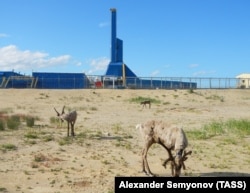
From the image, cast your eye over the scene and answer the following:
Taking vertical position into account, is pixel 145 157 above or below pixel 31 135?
below

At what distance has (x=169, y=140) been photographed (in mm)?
11688

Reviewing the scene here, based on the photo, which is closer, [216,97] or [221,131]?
[221,131]

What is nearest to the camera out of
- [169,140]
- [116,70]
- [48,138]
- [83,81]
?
[169,140]

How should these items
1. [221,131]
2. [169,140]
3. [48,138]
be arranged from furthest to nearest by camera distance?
[221,131] < [48,138] < [169,140]

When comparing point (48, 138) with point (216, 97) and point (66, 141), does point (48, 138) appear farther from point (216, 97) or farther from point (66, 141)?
point (216, 97)

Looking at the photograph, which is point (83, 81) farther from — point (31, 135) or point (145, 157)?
point (145, 157)

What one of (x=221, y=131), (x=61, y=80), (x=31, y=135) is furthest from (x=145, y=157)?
(x=61, y=80)

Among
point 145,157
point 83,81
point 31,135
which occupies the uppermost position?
point 83,81

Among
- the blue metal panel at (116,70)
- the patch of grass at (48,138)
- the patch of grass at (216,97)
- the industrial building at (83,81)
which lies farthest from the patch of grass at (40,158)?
the blue metal panel at (116,70)

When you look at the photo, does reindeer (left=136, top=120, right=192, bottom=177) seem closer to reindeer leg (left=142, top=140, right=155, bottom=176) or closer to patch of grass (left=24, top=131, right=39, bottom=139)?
reindeer leg (left=142, top=140, right=155, bottom=176)

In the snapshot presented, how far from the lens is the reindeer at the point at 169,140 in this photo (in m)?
11.2

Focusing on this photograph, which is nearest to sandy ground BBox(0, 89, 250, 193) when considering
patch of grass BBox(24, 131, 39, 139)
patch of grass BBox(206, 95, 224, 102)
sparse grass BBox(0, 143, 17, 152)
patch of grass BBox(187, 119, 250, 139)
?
patch of grass BBox(24, 131, 39, 139)

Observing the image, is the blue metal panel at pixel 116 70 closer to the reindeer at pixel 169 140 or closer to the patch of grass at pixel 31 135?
the patch of grass at pixel 31 135

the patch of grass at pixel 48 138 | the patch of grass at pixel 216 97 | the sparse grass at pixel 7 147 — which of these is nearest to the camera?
the sparse grass at pixel 7 147
